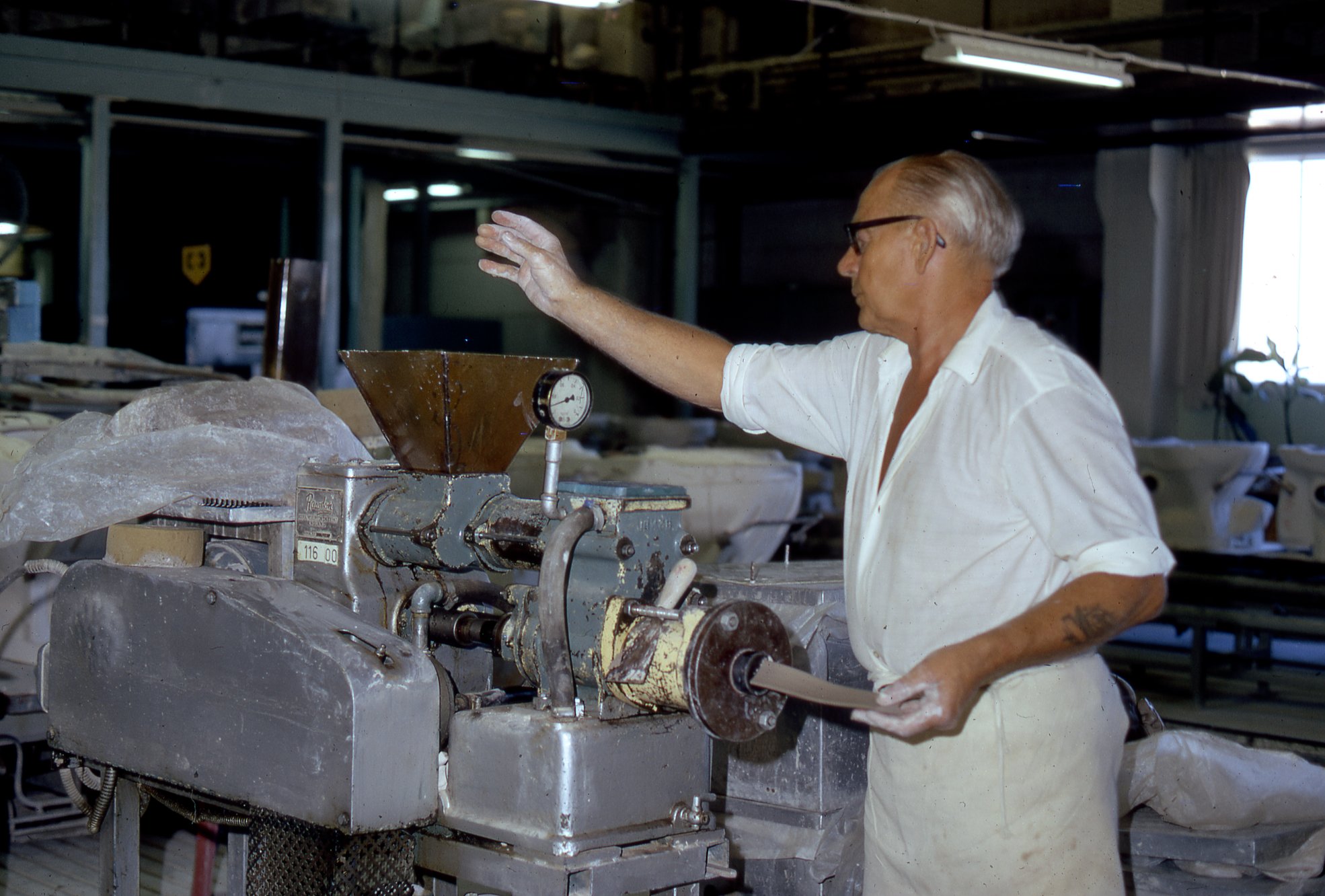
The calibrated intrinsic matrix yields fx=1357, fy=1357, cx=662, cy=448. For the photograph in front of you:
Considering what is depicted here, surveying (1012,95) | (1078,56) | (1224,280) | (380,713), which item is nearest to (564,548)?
(380,713)

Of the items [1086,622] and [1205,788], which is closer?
[1086,622]

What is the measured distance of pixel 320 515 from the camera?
1853 mm

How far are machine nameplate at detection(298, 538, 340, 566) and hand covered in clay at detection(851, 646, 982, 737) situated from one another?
0.81 m

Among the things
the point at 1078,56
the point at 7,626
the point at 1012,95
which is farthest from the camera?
the point at 1012,95

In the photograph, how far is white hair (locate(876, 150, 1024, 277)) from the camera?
1.55 metres

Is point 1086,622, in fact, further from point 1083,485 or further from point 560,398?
point 560,398

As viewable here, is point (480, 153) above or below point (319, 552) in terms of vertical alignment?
above

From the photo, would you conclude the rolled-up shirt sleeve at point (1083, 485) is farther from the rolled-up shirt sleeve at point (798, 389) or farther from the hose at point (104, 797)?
the hose at point (104, 797)

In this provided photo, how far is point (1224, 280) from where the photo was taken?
29.3ft

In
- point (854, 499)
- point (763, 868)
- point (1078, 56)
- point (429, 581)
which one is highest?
point (1078, 56)

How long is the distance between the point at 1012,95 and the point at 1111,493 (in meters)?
6.46

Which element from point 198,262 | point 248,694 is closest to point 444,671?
point 248,694

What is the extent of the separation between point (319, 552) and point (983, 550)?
0.90m

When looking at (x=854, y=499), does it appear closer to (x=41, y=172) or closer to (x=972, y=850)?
(x=972, y=850)
